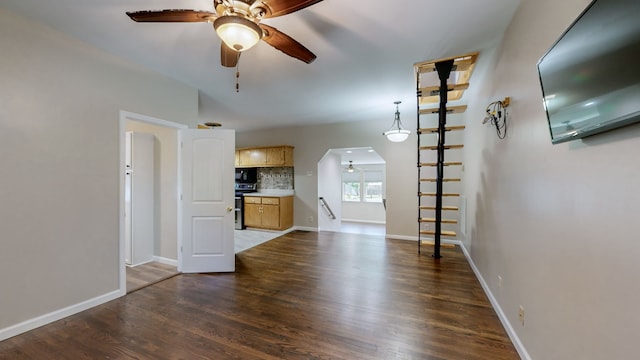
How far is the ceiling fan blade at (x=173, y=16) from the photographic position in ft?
5.19

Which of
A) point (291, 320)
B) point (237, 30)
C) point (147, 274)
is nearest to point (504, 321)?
point (291, 320)

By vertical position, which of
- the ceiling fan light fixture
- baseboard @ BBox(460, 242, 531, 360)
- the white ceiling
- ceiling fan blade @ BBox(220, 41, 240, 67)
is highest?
the white ceiling

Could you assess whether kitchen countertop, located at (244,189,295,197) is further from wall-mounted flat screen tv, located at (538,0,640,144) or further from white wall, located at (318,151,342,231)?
wall-mounted flat screen tv, located at (538,0,640,144)

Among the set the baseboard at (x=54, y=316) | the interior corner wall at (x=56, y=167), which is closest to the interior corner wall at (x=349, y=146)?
the interior corner wall at (x=56, y=167)

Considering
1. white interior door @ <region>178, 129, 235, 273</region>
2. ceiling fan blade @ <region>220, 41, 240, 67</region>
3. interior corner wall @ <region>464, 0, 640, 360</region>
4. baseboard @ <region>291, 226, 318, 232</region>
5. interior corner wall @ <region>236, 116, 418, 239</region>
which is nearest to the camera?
interior corner wall @ <region>464, 0, 640, 360</region>

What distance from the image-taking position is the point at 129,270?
11.3 ft

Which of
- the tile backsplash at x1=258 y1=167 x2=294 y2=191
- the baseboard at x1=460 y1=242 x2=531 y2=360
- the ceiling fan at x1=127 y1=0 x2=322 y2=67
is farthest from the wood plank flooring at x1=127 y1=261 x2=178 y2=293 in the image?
the baseboard at x1=460 y1=242 x2=531 y2=360

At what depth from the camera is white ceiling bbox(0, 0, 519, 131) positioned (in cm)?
192

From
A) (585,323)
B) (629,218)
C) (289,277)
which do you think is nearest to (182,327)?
(289,277)

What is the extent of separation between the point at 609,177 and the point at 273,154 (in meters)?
5.76

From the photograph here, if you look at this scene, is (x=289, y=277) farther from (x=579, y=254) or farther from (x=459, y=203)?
(x=459, y=203)

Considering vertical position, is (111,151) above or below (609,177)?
above

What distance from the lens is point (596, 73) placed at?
38.0 inches

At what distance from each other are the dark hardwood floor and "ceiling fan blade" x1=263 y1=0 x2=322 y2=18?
233 cm
